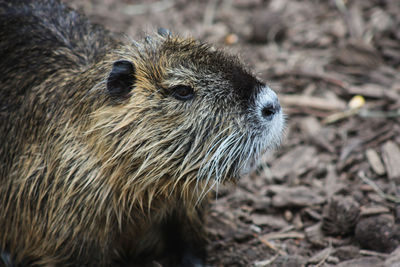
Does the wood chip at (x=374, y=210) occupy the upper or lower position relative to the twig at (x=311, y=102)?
lower

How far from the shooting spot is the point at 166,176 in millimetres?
3176

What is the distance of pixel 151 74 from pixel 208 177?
71 cm

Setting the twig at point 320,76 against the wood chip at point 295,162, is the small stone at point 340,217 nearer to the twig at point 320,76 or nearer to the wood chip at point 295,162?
the wood chip at point 295,162

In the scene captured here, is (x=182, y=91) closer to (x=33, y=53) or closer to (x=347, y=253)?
(x=33, y=53)

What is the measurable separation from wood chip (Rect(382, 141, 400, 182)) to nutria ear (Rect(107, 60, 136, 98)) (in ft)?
7.69

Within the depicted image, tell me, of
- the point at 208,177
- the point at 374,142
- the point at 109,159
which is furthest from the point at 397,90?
the point at 109,159

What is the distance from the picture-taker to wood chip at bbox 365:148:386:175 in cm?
433

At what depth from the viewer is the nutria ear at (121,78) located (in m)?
3.08

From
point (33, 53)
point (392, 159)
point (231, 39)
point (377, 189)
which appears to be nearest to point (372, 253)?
point (377, 189)

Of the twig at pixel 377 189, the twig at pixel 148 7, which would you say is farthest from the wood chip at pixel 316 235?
the twig at pixel 148 7

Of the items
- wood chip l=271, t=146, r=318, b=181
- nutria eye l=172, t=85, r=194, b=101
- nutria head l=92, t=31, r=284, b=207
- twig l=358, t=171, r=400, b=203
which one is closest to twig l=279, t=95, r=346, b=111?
wood chip l=271, t=146, r=318, b=181

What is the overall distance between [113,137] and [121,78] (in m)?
0.36

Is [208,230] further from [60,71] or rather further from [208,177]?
[60,71]

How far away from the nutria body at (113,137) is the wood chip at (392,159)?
159 cm
